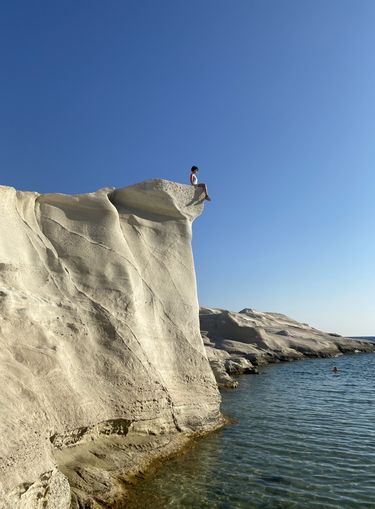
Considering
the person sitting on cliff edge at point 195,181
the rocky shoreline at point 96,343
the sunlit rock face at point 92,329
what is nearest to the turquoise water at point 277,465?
the rocky shoreline at point 96,343

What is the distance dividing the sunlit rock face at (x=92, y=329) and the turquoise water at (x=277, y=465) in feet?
3.29

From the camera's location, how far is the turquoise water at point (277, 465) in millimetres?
8359

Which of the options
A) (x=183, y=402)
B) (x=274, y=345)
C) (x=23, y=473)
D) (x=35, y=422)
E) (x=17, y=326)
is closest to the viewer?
(x=23, y=473)

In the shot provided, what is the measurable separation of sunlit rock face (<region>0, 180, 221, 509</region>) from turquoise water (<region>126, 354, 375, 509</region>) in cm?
100

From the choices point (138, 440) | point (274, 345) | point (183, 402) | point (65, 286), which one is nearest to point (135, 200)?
point (65, 286)

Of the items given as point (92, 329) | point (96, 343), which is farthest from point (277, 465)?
point (92, 329)

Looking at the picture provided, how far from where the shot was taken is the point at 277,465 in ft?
33.7

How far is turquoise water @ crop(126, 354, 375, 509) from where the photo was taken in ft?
27.4

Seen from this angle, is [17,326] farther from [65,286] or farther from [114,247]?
[114,247]

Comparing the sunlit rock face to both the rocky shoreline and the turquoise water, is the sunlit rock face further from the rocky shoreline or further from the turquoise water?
the turquoise water

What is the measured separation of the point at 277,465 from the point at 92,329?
5.51m

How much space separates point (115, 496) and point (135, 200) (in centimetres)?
895

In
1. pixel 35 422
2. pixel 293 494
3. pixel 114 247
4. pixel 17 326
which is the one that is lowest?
pixel 293 494

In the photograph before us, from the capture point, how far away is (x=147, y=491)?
855 cm
